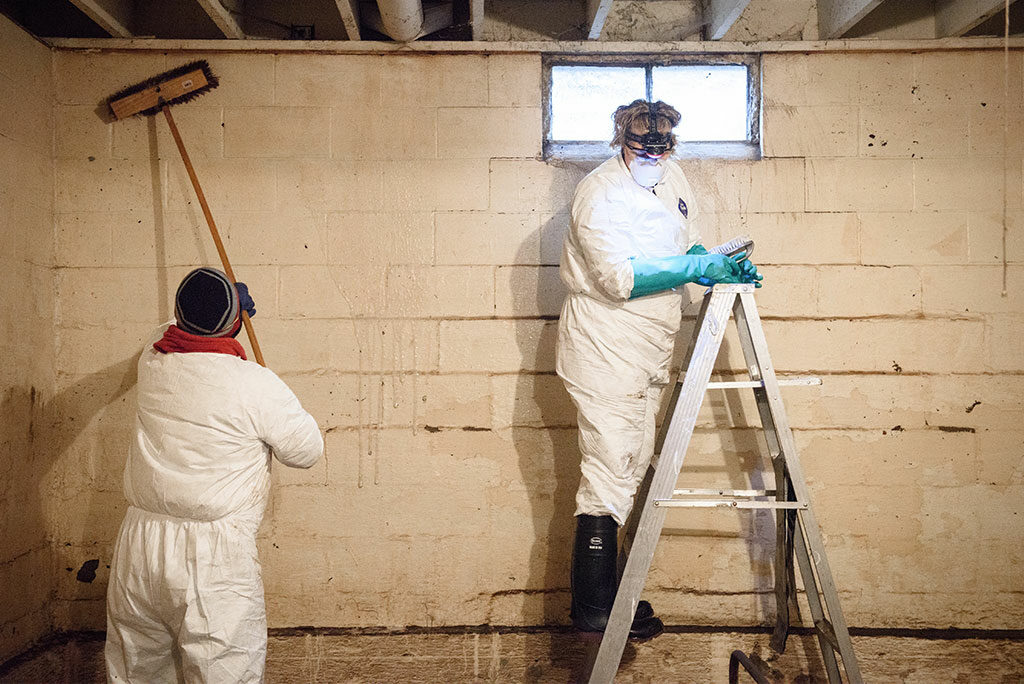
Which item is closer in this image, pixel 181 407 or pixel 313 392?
pixel 181 407

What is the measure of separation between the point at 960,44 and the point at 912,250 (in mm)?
796

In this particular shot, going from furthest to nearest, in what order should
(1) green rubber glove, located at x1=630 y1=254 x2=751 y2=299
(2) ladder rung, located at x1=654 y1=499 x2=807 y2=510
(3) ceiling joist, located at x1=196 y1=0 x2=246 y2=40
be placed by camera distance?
(3) ceiling joist, located at x1=196 y1=0 x2=246 y2=40 < (1) green rubber glove, located at x1=630 y1=254 x2=751 y2=299 < (2) ladder rung, located at x1=654 y1=499 x2=807 y2=510

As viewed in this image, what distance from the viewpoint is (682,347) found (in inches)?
106

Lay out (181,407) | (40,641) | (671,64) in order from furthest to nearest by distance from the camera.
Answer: (671,64) < (40,641) < (181,407)

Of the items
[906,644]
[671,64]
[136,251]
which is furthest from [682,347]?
[136,251]

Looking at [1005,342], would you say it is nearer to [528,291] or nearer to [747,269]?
[747,269]

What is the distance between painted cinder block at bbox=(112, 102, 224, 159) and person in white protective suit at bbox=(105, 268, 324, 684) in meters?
1.16

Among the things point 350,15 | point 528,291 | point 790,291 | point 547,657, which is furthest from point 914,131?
point 547,657

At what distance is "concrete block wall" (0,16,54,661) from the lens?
8.05ft

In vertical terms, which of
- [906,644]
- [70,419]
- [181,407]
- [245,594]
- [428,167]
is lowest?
[906,644]

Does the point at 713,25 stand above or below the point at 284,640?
above

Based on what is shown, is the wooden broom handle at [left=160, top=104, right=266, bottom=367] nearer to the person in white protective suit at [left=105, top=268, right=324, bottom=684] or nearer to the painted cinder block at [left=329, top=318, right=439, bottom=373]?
the painted cinder block at [left=329, top=318, right=439, bottom=373]

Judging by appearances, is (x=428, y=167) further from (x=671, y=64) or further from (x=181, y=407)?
(x=181, y=407)

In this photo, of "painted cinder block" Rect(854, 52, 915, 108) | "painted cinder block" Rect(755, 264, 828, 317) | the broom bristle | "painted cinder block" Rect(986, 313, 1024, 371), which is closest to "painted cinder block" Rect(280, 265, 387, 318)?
the broom bristle
